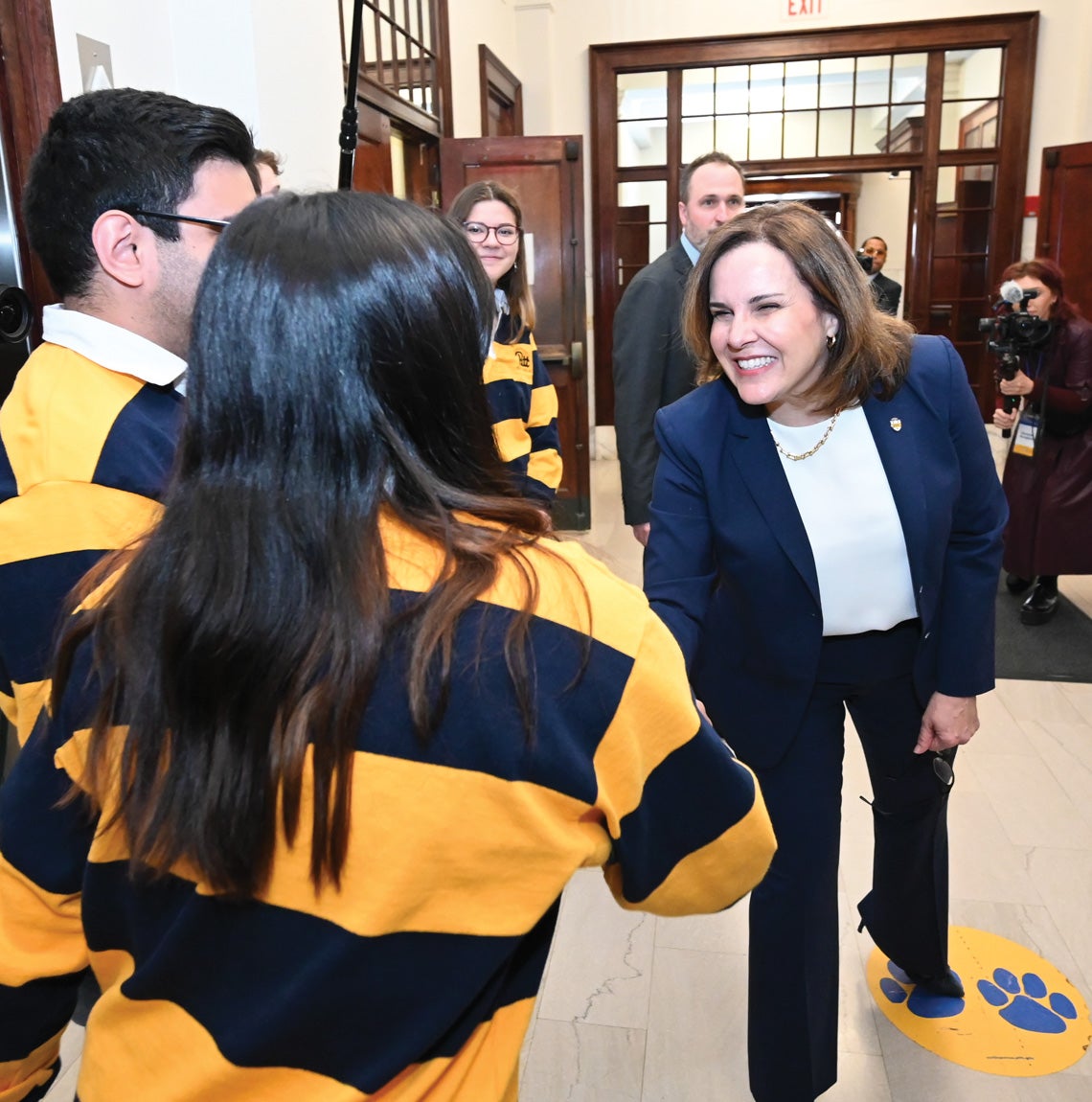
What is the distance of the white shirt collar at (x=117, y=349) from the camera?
1.06 meters

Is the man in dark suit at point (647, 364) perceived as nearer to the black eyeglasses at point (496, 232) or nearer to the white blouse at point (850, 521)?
the black eyeglasses at point (496, 232)

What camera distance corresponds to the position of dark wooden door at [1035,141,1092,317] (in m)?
6.93

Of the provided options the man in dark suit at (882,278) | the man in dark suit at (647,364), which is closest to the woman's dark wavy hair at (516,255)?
the man in dark suit at (647,364)

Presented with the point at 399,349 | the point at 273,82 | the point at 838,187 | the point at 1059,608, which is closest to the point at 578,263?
the point at 273,82

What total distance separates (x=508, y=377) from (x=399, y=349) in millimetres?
2130

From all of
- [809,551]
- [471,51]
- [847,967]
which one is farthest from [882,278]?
[809,551]

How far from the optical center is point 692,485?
5.01ft

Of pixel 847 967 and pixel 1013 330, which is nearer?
pixel 847 967

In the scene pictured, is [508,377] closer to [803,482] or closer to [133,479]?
[803,482]

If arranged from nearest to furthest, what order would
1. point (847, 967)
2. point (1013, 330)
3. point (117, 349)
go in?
point (117, 349) → point (847, 967) → point (1013, 330)

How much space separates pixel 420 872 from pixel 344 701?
131 millimetres

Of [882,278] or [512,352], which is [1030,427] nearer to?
[512,352]

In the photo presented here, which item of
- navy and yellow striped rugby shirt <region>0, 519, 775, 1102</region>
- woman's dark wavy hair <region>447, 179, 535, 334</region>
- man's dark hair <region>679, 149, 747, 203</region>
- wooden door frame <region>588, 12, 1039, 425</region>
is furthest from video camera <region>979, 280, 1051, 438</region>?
wooden door frame <region>588, 12, 1039, 425</region>

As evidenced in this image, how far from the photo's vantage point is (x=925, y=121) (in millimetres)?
7820
